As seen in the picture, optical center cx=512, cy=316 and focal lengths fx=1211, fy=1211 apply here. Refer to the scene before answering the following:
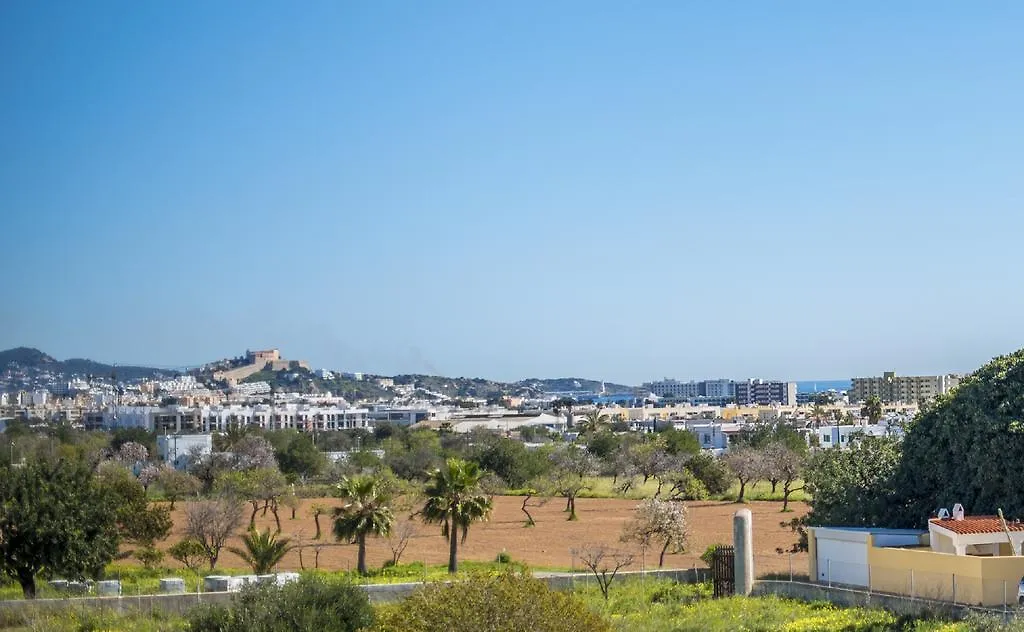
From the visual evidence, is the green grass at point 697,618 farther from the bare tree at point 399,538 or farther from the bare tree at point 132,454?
the bare tree at point 132,454

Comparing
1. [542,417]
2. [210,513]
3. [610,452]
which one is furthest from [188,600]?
[542,417]

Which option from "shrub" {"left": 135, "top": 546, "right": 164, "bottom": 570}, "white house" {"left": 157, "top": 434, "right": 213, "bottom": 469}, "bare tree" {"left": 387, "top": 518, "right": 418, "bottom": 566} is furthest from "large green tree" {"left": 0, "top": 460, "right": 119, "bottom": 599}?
"white house" {"left": 157, "top": 434, "right": 213, "bottom": 469}

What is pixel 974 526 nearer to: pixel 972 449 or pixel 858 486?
pixel 972 449

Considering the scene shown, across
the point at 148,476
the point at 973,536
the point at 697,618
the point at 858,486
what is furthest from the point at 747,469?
the point at 697,618

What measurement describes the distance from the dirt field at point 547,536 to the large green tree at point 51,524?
28.2 feet

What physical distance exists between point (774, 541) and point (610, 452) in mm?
44569

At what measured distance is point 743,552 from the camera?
28875 mm

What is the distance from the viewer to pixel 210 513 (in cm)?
4100

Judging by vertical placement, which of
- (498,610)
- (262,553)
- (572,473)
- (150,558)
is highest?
(498,610)

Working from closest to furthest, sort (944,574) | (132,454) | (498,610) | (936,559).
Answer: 1. (498,610)
2. (944,574)
3. (936,559)
4. (132,454)

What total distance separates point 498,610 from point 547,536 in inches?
1362

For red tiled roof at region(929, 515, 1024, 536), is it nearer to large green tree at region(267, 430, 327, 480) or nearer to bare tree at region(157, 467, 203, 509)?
bare tree at region(157, 467, 203, 509)

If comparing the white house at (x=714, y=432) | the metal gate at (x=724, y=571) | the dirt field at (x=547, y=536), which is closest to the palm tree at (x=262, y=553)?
the dirt field at (x=547, y=536)

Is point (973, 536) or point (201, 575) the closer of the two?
point (973, 536)
